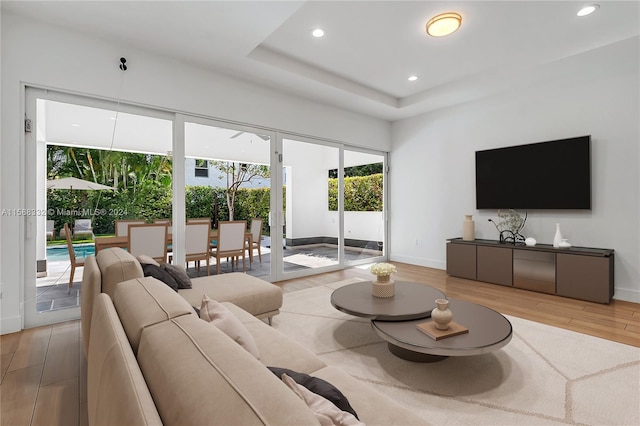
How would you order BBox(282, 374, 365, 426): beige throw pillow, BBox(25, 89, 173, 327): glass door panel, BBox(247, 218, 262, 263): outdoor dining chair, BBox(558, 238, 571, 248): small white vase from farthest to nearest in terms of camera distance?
1. BBox(247, 218, 262, 263): outdoor dining chair
2. BBox(558, 238, 571, 248): small white vase
3. BBox(25, 89, 173, 327): glass door panel
4. BBox(282, 374, 365, 426): beige throw pillow

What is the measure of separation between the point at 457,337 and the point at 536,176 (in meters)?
3.53

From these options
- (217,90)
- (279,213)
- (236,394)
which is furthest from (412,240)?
(236,394)

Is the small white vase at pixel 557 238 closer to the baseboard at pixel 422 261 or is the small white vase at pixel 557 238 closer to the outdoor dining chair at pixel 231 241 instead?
the baseboard at pixel 422 261

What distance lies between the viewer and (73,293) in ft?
10.6

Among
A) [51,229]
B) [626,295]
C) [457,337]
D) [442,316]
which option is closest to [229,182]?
[51,229]

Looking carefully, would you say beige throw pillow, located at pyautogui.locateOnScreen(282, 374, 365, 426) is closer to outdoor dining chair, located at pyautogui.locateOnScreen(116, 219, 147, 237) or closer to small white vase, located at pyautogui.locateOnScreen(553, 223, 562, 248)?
outdoor dining chair, located at pyautogui.locateOnScreen(116, 219, 147, 237)

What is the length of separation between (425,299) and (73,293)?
11.7 feet

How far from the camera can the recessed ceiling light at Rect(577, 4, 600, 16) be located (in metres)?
2.88

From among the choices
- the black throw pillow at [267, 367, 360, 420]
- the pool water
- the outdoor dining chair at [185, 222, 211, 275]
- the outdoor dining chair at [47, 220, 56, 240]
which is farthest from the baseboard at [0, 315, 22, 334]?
the black throw pillow at [267, 367, 360, 420]

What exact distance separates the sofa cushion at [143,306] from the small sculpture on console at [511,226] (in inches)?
188

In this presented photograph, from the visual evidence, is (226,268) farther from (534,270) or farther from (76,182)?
(534,270)

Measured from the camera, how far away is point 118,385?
0.70 m

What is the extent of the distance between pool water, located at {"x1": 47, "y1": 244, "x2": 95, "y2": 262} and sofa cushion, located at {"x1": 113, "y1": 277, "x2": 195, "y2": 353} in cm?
237

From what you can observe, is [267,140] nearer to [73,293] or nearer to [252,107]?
[252,107]
